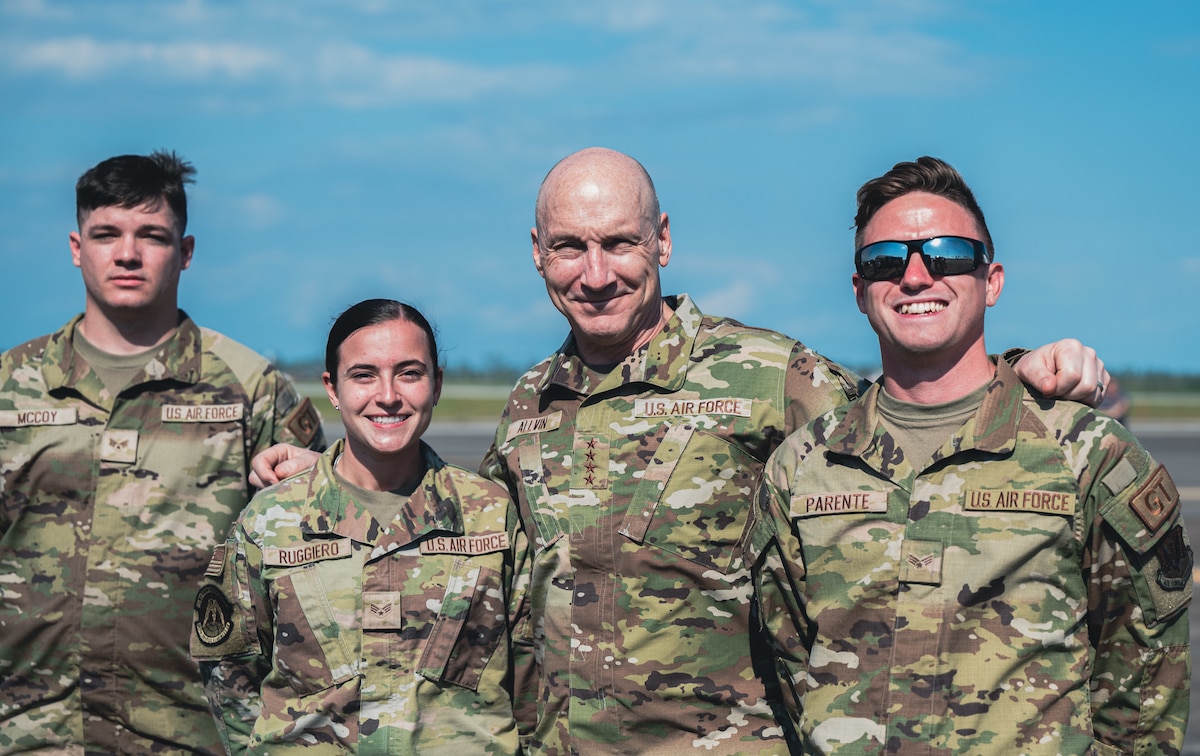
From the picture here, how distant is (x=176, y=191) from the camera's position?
544 centimetres

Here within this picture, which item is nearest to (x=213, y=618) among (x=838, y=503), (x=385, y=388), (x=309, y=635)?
(x=309, y=635)

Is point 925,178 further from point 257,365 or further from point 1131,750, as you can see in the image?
point 257,365

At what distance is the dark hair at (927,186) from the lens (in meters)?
3.65

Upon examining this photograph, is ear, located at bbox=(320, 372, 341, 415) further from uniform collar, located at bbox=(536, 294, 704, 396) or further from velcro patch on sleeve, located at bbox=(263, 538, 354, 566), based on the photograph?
uniform collar, located at bbox=(536, 294, 704, 396)

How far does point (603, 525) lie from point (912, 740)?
1246 millimetres

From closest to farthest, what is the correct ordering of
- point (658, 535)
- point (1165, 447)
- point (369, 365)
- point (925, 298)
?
1. point (925, 298)
2. point (658, 535)
3. point (369, 365)
4. point (1165, 447)

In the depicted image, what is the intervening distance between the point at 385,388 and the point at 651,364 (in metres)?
0.93

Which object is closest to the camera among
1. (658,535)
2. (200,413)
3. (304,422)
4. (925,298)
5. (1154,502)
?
(1154,502)

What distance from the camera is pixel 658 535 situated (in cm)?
415

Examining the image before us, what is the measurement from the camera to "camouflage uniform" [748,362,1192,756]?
11.2 ft

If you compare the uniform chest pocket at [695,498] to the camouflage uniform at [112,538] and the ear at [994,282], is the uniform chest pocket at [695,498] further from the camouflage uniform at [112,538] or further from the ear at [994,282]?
the camouflage uniform at [112,538]

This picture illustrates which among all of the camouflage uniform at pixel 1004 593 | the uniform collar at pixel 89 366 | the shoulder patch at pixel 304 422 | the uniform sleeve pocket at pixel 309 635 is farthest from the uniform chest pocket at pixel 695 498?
the uniform collar at pixel 89 366

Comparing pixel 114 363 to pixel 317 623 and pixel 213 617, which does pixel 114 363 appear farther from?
pixel 317 623

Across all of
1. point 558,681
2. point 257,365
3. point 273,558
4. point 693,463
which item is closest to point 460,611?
point 558,681
